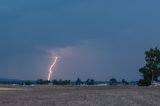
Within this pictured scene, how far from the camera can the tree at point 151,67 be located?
298 feet

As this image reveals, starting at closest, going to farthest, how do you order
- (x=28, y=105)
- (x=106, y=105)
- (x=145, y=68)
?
(x=28, y=105) < (x=106, y=105) < (x=145, y=68)

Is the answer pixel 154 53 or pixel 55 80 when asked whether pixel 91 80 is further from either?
pixel 154 53

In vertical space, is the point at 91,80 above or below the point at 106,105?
above

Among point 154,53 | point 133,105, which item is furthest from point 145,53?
point 133,105

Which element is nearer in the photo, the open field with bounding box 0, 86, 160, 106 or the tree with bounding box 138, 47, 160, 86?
the open field with bounding box 0, 86, 160, 106

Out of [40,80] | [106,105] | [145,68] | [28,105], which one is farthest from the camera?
[40,80]

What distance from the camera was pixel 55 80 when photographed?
5428 inches

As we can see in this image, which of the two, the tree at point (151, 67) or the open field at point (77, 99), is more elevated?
the tree at point (151, 67)

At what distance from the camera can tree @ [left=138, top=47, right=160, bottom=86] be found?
90750 mm

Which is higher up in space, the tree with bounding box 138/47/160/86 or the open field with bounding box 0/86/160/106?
the tree with bounding box 138/47/160/86

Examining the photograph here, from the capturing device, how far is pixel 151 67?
9075 centimetres

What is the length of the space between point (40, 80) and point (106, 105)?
110023mm

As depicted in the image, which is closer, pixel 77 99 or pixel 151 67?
pixel 77 99

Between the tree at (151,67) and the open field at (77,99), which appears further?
the tree at (151,67)
